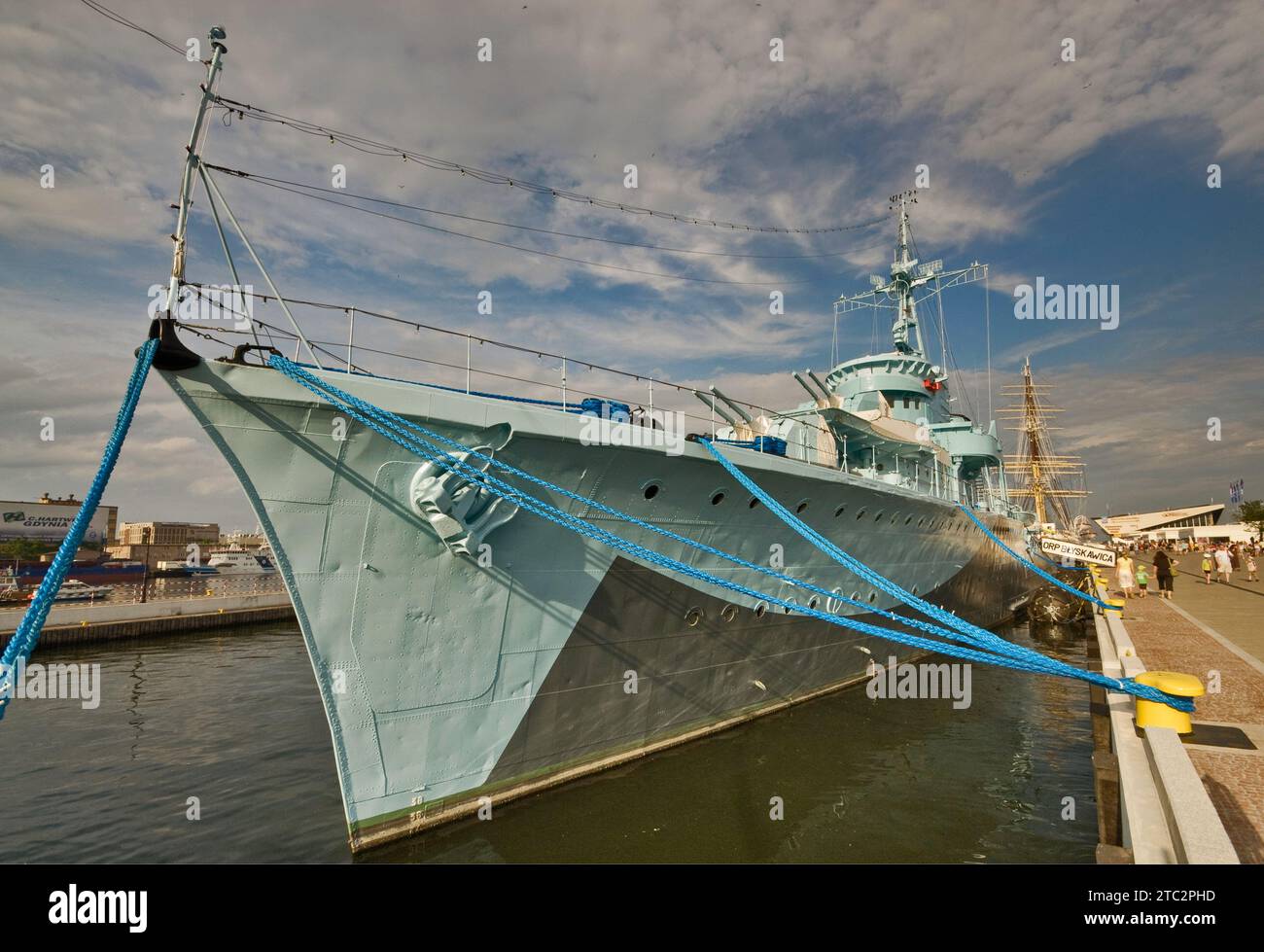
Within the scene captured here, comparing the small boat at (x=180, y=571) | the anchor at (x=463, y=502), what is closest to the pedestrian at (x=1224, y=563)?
the anchor at (x=463, y=502)

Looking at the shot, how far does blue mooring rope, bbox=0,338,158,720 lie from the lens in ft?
12.2

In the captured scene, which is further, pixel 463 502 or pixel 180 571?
pixel 180 571

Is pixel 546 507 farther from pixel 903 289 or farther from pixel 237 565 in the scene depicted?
pixel 237 565

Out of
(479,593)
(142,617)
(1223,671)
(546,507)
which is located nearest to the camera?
(546,507)

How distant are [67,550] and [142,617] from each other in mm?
23645

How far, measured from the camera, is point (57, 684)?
1574cm

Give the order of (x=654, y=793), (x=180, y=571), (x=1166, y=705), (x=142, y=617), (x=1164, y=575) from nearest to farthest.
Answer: (x=1166, y=705)
(x=654, y=793)
(x=1164, y=575)
(x=142, y=617)
(x=180, y=571)

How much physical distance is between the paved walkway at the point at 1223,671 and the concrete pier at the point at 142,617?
89.0 feet

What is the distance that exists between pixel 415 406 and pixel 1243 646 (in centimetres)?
1415

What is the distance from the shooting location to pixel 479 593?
646 cm

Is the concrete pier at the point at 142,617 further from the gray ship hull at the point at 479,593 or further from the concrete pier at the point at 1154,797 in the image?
the concrete pier at the point at 1154,797

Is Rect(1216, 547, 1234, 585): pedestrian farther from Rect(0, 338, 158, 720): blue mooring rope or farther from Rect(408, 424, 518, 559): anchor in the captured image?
Rect(0, 338, 158, 720): blue mooring rope

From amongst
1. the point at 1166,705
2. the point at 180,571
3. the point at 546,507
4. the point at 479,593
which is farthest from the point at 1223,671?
the point at 180,571
